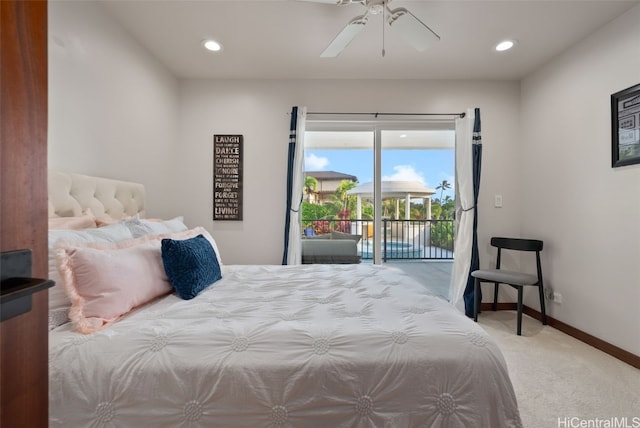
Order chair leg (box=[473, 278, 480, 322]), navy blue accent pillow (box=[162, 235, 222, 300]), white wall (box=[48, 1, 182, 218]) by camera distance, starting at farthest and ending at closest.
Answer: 1. chair leg (box=[473, 278, 480, 322])
2. white wall (box=[48, 1, 182, 218])
3. navy blue accent pillow (box=[162, 235, 222, 300])

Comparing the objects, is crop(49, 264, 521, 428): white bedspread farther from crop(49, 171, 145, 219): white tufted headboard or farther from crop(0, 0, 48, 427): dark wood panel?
crop(49, 171, 145, 219): white tufted headboard

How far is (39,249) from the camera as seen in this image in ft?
1.44

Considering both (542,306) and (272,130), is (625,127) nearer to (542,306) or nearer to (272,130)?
(542,306)

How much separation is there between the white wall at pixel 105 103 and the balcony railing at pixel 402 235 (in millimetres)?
1762

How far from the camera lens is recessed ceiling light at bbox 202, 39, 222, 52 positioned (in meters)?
2.49

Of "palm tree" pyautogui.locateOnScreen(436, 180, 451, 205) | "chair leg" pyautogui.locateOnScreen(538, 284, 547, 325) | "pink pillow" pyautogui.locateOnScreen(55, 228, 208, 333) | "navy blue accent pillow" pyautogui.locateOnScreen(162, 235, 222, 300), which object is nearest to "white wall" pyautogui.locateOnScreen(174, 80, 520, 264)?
"palm tree" pyautogui.locateOnScreen(436, 180, 451, 205)

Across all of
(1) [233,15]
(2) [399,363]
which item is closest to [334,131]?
(1) [233,15]

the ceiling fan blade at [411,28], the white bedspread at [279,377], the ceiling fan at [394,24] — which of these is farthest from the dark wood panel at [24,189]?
the ceiling fan blade at [411,28]

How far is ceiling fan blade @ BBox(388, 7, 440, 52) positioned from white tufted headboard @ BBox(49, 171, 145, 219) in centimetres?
220

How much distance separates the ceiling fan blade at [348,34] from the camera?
5.76ft

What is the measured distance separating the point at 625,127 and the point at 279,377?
3088mm

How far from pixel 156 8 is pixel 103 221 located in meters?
1.65

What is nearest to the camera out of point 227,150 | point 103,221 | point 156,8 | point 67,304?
point 67,304

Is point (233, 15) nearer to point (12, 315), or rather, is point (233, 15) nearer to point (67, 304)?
point (67, 304)
